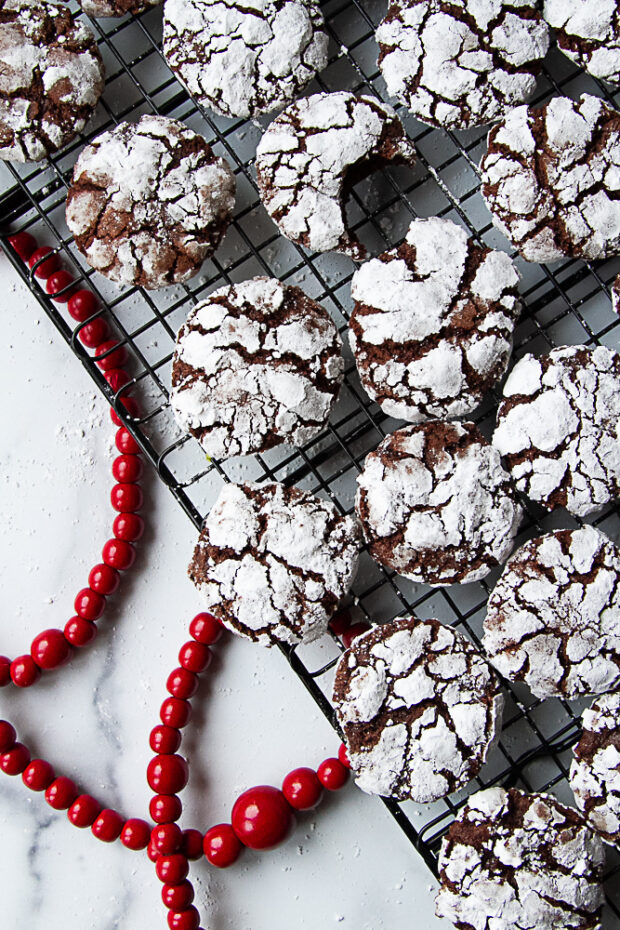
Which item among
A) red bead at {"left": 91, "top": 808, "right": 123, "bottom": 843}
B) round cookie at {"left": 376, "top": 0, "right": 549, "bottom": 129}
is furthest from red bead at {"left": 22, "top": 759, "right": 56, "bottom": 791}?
round cookie at {"left": 376, "top": 0, "right": 549, "bottom": 129}

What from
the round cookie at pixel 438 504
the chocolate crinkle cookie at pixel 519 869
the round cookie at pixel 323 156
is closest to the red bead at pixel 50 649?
the round cookie at pixel 438 504

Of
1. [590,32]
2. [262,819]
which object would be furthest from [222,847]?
[590,32]

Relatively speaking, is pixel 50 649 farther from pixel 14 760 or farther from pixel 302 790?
pixel 302 790

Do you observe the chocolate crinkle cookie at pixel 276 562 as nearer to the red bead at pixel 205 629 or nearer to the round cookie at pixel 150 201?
the red bead at pixel 205 629

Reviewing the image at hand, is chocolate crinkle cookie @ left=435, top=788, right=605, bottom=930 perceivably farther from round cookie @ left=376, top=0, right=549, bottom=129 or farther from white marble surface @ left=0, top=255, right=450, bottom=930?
round cookie @ left=376, top=0, right=549, bottom=129

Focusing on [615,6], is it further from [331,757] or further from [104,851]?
[104,851]

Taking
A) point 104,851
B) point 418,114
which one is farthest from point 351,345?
point 104,851
